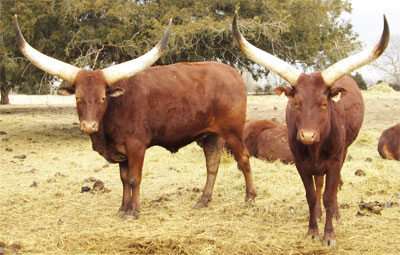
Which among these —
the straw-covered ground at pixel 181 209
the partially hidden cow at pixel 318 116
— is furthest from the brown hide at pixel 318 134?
the straw-covered ground at pixel 181 209

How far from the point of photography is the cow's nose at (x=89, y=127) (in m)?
4.61

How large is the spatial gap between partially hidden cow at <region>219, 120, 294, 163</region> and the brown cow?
189 cm

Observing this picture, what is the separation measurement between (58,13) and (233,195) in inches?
288

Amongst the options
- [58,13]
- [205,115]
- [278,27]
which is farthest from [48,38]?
[205,115]

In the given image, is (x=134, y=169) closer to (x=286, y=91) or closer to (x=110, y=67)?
(x=110, y=67)

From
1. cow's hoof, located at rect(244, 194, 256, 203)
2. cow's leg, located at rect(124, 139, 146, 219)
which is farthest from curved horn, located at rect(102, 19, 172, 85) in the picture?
cow's hoof, located at rect(244, 194, 256, 203)

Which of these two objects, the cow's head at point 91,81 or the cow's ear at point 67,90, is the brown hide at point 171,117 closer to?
the cow's head at point 91,81

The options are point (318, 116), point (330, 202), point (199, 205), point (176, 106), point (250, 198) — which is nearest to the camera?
point (318, 116)

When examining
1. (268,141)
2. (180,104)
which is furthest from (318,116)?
(268,141)

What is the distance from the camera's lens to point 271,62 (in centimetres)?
434

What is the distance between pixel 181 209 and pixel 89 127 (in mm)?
1608

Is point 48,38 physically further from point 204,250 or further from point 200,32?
point 204,250

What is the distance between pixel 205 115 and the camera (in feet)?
18.3

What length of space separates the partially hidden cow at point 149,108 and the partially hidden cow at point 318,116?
1288 mm
